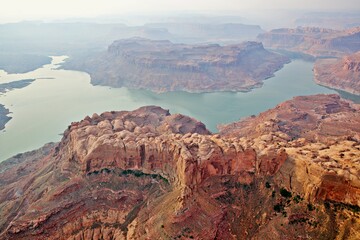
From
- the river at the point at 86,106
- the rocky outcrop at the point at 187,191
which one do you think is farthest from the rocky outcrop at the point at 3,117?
the rocky outcrop at the point at 187,191

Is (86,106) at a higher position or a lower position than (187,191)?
lower

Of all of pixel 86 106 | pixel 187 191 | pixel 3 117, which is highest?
pixel 187 191

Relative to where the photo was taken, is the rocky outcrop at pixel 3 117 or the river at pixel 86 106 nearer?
the river at pixel 86 106

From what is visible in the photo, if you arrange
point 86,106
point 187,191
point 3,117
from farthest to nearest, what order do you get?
point 86,106 → point 3,117 → point 187,191

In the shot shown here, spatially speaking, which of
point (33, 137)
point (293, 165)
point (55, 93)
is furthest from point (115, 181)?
point (55, 93)

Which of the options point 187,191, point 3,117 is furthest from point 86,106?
point 187,191

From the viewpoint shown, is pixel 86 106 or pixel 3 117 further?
pixel 86 106

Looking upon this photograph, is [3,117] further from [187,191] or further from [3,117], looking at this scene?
[187,191]

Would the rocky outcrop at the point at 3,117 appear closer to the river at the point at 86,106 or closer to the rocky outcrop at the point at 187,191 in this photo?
the river at the point at 86,106

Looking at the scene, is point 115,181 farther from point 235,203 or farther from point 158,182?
point 235,203
